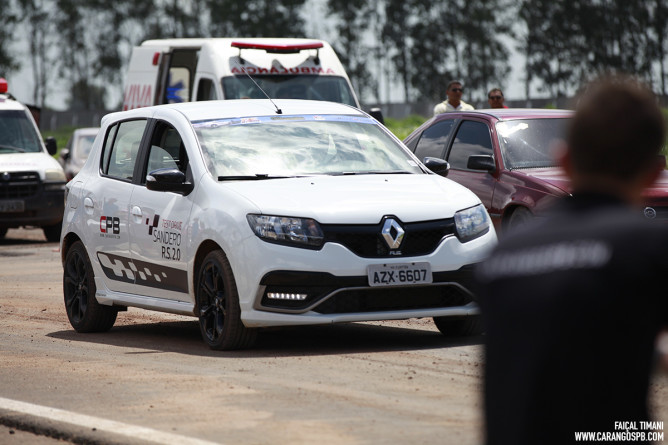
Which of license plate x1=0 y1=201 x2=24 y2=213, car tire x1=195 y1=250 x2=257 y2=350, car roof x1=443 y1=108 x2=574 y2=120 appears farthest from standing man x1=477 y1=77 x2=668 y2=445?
license plate x1=0 y1=201 x2=24 y2=213

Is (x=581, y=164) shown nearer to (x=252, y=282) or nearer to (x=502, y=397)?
(x=502, y=397)

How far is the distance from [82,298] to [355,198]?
9.89 ft

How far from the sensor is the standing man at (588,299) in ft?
8.55

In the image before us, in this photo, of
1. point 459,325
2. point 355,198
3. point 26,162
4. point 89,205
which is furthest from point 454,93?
point 355,198

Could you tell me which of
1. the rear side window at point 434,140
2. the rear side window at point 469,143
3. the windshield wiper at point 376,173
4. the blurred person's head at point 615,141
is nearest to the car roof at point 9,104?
the rear side window at point 434,140

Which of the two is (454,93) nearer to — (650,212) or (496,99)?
(496,99)

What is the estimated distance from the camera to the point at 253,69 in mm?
18922

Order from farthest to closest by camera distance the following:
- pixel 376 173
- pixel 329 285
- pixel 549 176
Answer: pixel 549 176 < pixel 376 173 < pixel 329 285

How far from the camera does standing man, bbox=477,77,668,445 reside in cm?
261

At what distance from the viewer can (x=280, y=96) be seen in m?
18.9

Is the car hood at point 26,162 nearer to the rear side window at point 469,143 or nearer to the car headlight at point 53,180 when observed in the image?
the car headlight at point 53,180

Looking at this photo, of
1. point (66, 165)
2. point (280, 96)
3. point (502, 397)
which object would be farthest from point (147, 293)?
point (66, 165)

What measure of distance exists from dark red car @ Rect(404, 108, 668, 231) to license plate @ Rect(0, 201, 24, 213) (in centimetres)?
893

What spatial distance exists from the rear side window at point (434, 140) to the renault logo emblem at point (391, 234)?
5403 mm
